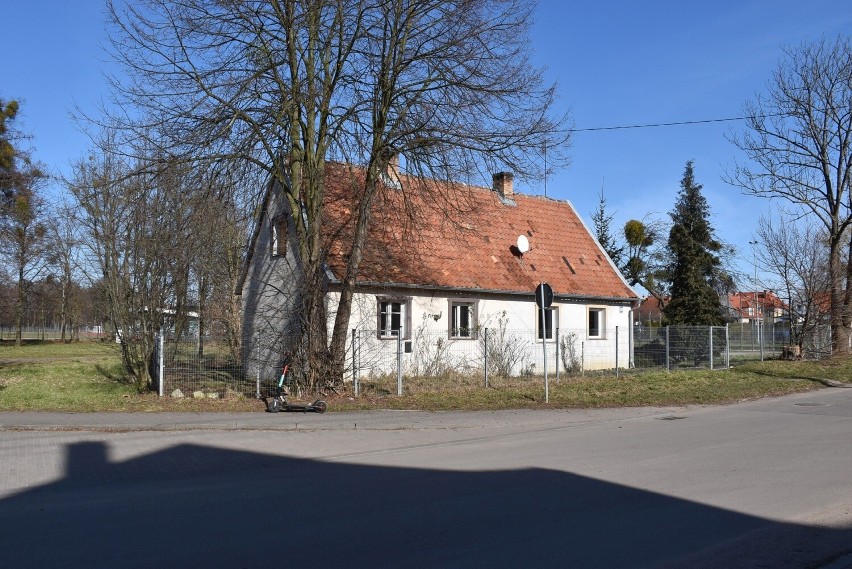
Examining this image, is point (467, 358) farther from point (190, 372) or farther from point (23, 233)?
point (23, 233)

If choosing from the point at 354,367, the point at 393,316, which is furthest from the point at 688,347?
the point at 354,367

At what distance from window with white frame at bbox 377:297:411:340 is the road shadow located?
11911mm

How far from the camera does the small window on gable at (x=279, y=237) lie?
76.2 ft

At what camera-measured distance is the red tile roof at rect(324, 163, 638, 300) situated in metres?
19.1

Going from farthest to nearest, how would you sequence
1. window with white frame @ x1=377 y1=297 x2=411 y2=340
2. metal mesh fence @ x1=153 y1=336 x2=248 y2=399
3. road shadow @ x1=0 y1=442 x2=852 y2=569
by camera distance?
1. window with white frame @ x1=377 y1=297 x2=411 y2=340
2. metal mesh fence @ x1=153 y1=336 x2=248 y2=399
3. road shadow @ x1=0 y1=442 x2=852 y2=569

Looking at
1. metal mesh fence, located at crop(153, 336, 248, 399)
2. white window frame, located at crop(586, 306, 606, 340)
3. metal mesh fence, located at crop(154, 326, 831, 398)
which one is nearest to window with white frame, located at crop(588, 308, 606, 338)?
white window frame, located at crop(586, 306, 606, 340)

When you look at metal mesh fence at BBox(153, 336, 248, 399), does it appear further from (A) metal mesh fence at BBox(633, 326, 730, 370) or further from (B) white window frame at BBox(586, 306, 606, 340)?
(A) metal mesh fence at BBox(633, 326, 730, 370)

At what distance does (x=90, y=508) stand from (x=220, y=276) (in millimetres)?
23072

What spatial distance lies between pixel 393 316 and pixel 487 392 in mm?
4537

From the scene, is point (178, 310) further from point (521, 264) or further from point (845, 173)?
point (845, 173)

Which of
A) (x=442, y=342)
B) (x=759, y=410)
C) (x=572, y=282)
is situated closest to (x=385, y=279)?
(x=442, y=342)

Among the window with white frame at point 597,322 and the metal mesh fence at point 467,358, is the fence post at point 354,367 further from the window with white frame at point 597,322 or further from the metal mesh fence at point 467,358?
the window with white frame at point 597,322

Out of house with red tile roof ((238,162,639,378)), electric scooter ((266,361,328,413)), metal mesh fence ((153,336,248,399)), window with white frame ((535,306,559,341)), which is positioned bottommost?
electric scooter ((266,361,328,413))

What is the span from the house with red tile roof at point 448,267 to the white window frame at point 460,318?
1.8 inches
